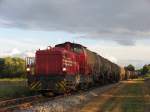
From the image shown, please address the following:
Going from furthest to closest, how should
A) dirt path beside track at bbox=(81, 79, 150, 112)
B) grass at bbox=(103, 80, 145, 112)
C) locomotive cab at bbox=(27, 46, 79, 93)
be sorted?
locomotive cab at bbox=(27, 46, 79, 93), grass at bbox=(103, 80, 145, 112), dirt path beside track at bbox=(81, 79, 150, 112)

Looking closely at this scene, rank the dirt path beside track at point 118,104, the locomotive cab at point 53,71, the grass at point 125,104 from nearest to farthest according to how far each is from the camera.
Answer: the dirt path beside track at point 118,104 < the grass at point 125,104 < the locomotive cab at point 53,71

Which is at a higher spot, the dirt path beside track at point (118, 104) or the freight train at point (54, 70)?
the freight train at point (54, 70)

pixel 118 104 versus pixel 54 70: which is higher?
pixel 54 70

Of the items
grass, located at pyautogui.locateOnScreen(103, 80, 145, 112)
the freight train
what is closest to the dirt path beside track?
grass, located at pyautogui.locateOnScreen(103, 80, 145, 112)

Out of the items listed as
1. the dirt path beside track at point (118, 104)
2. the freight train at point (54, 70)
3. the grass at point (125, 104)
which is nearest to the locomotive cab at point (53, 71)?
the freight train at point (54, 70)

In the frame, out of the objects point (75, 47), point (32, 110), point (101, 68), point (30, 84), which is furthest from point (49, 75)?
point (101, 68)

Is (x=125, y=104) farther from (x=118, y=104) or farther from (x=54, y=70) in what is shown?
(x=54, y=70)

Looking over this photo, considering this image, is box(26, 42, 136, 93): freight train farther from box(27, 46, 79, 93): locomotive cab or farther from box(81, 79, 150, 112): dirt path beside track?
box(81, 79, 150, 112): dirt path beside track

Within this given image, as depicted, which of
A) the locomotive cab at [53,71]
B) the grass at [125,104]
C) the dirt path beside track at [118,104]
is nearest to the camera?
the dirt path beside track at [118,104]

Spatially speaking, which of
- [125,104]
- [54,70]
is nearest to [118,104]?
[125,104]

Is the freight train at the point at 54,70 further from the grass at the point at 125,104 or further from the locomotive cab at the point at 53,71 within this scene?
the grass at the point at 125,104

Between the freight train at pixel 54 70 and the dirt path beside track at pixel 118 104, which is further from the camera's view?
the freight train at pixel 54 70

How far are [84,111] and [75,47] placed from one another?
47.3 ft

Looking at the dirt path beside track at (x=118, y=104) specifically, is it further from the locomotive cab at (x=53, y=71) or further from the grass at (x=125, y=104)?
the locomotive cab at (x=53, y=71)
